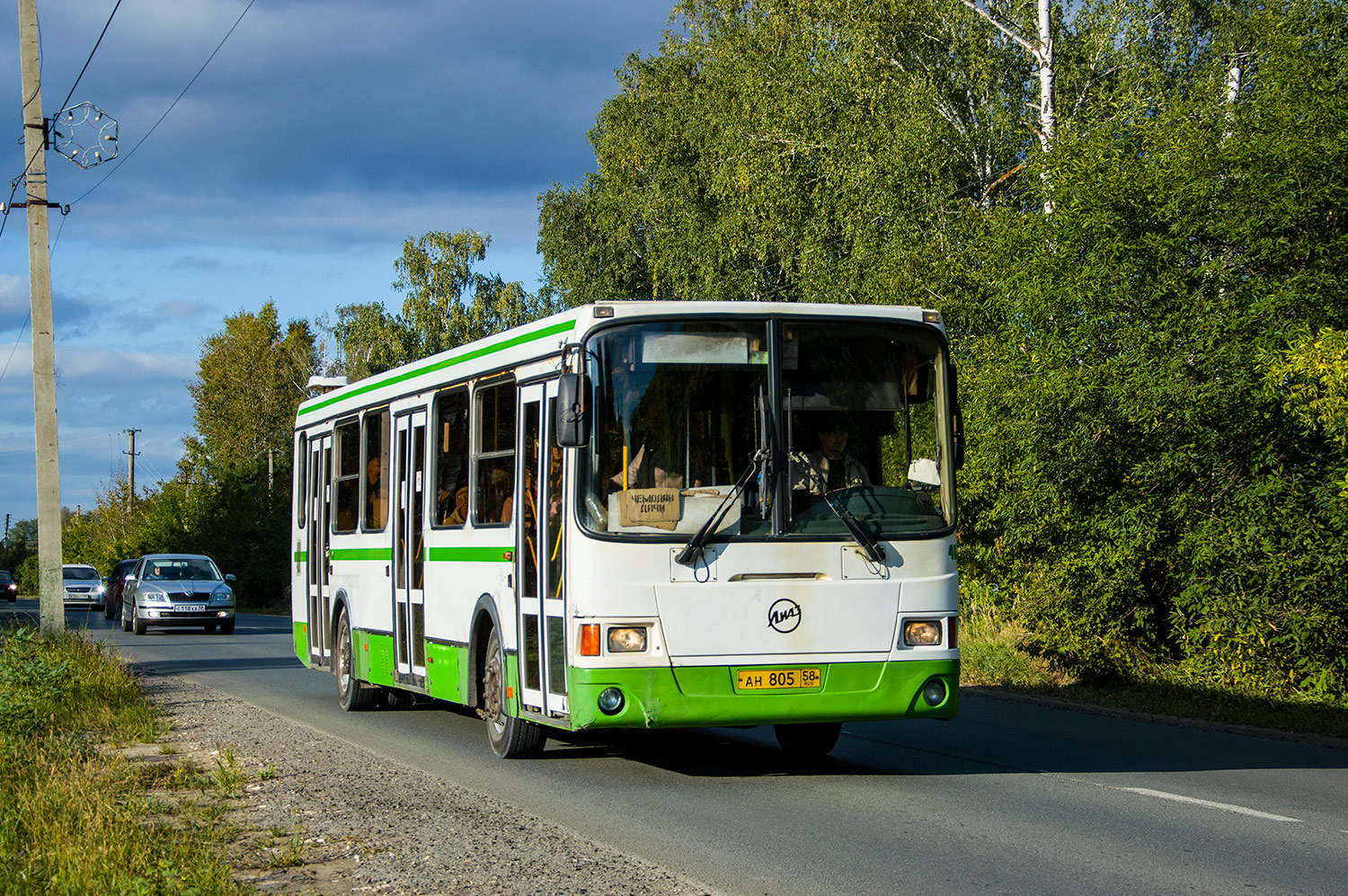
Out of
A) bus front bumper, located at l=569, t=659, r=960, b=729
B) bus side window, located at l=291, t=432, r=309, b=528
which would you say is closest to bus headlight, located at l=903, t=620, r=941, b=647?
bus front bumper, located at l=569, t=659, r=960, b=729

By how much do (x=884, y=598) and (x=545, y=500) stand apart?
2351 millimetres

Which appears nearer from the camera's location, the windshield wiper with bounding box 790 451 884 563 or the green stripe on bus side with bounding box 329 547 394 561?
the windshield wiper with bounding box 790 451 884 563

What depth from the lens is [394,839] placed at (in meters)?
7.84

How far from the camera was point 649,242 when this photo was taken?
42500 millimetres

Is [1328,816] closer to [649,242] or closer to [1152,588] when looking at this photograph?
[1152,588]

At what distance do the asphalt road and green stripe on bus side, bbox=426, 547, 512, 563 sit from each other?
149 centimetres

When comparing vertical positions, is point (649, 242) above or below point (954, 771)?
above

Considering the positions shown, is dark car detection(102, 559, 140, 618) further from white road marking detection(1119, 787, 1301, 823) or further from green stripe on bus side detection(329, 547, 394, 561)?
white road marking detection(1119, 787, 1301, 823)

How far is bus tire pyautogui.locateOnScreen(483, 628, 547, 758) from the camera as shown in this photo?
1089 centimetres

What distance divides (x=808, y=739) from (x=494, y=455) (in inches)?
125

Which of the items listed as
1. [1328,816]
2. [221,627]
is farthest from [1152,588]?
[221,627]

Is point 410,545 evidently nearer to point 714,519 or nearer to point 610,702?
point 610,702

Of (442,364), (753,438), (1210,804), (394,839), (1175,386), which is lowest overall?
(1210,804)

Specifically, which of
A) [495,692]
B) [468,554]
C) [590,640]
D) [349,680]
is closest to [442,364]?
[468,554]
